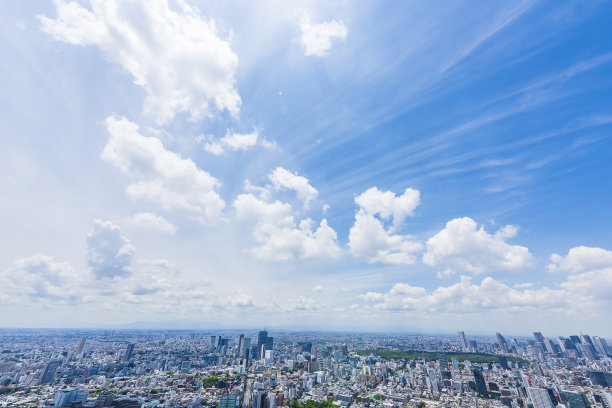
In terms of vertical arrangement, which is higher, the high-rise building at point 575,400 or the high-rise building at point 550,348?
the high-rise building at point 550,348

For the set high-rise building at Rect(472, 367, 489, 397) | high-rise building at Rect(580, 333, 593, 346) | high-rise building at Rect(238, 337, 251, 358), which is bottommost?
high-rise building at Rect(472, 367, 489, 397)

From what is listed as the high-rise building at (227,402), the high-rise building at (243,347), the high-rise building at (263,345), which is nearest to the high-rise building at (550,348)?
the high-rise building at (263,345)

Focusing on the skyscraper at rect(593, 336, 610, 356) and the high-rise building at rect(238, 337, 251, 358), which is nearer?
the high-rise building at rect(238, 337, 251, 358)

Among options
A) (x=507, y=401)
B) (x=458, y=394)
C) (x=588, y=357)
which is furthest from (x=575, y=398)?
(x=588, y=357)

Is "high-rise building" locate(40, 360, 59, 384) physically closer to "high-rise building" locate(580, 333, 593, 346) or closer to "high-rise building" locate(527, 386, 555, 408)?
"high-rise building" locate(527, 386, 555, 408)

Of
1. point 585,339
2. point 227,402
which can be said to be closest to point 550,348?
point 585,339

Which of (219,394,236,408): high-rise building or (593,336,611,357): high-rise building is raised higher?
(593,336,611,357): high-rise building

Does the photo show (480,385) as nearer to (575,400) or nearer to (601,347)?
(575,400)

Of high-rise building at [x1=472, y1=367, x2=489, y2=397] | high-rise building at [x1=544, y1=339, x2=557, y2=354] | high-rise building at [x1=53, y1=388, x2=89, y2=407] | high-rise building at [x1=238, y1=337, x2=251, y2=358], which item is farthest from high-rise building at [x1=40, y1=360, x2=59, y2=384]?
high-rise building at [x1=544, y1=339, x2=557, y2=354]

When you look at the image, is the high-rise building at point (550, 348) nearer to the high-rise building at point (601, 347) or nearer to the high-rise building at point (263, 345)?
the high-rise building at point (601, 347)
